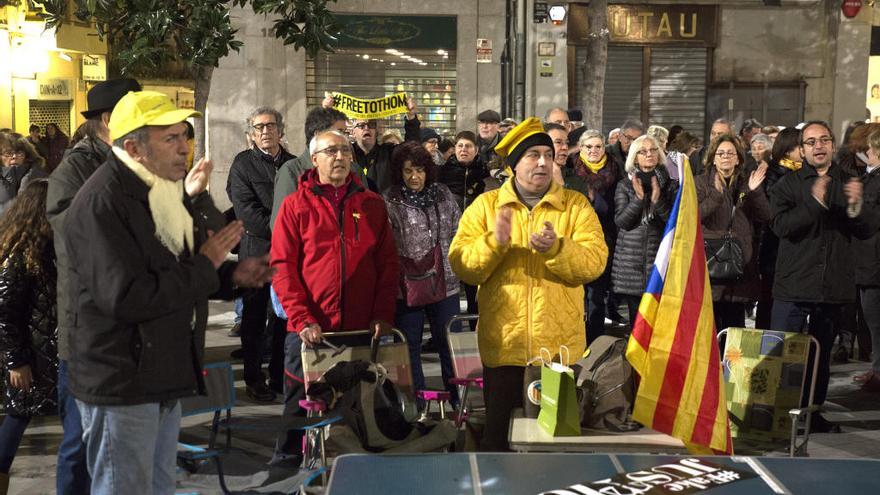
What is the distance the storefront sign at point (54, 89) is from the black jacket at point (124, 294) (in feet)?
75.7

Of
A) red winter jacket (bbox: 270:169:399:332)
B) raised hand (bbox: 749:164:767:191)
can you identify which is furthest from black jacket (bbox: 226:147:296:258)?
raised hand (bbox: 749:164:767:191)

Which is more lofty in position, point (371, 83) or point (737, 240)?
point (371, 83)

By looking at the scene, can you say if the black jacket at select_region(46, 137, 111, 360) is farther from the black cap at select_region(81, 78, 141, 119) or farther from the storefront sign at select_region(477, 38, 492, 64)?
the storefront sign at select_region(477, 38, 492, 64)

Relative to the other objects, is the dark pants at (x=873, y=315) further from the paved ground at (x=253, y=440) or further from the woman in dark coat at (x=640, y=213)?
the woman in dark coat at (x=640, y=213)

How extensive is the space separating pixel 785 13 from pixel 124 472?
19.3 metres

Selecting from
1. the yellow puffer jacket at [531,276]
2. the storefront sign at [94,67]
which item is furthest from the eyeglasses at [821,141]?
the storefront sign at [94,67]

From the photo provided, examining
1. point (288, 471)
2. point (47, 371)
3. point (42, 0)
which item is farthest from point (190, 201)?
point (42, 0)

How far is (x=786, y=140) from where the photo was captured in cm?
928

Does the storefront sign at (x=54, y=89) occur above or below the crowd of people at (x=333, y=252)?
above

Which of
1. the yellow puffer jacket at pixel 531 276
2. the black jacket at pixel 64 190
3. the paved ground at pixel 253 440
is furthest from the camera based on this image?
the paved ground at pixel 253 440

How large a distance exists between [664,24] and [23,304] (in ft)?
55.5

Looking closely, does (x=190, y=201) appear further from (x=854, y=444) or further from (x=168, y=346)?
(x=854, y=444)

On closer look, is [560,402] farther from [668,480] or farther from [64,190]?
[64,190]

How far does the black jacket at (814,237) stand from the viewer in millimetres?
7551
